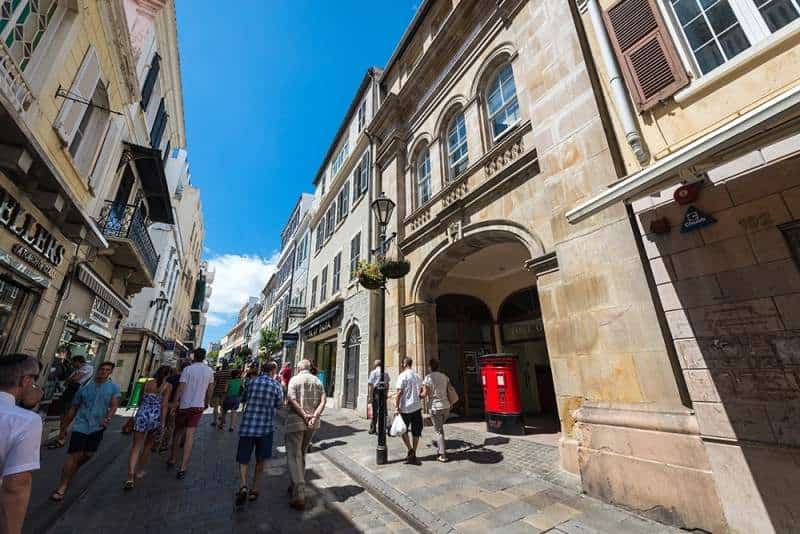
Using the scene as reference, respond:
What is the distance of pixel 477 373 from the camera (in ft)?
35.7

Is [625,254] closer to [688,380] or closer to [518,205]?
[688,380]

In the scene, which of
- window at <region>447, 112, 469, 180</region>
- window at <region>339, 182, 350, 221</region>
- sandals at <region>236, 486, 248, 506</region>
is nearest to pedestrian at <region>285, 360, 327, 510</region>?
sandals at <region>236, 486, 248, 506</region>

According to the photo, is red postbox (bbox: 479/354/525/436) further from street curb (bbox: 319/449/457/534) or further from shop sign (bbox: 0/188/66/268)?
shop sign (bbox: 0/188/66/268)

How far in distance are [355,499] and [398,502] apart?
0.65 m

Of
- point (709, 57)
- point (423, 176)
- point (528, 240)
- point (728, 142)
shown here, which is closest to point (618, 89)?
point (709, 57)

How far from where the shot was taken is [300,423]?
4238mm

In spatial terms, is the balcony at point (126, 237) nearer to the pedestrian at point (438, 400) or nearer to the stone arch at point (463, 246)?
the stone arch at point (463, 246)

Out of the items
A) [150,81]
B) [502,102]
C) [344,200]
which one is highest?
[150,81]

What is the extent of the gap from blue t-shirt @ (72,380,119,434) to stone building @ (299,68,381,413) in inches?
274

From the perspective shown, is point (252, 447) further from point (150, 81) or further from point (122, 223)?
point (150, 81)

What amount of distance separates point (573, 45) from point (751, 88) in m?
2.86

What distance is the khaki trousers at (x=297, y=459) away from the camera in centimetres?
396

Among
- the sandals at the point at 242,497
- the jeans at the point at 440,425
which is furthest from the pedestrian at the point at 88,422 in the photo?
the jeans at the point at 440,425

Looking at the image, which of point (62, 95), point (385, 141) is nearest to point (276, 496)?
point (62, 95)
